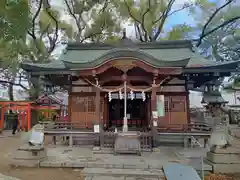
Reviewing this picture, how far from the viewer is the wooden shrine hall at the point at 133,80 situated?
9062 mm

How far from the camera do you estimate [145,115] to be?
1302 cm

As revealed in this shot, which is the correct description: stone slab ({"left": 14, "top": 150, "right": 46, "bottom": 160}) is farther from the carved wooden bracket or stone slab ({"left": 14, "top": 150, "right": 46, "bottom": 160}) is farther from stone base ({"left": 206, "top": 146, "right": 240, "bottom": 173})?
stone base ({"left": 206, "top": 146, "right": 240, "bottom": 173})

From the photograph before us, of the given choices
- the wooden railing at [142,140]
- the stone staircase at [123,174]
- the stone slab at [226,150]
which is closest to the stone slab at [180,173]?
the stone staircase at [123,174]

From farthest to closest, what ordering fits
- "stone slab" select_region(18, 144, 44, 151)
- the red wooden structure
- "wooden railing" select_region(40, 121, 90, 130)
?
the red wooden structure < "wooden railing" select_region(40, 121, 90, 130) < "stone slab" select_region(18, 144, 44, 151)

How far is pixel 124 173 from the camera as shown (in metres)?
6.35

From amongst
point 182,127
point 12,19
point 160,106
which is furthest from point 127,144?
point 12,19

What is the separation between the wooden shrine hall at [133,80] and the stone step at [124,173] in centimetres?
273

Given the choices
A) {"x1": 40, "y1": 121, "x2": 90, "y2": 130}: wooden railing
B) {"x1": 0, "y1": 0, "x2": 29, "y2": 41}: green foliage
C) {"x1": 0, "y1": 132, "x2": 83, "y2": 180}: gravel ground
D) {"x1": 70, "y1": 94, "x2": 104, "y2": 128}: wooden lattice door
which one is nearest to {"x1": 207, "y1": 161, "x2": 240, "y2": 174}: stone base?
{"x1": 0, "y1": 132, "x2": 83, "y2": 180}: gravel ground

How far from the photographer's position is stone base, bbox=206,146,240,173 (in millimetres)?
6609

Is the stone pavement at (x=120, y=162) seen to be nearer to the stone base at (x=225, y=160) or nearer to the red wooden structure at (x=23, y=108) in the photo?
the stone base at (x=225, y=160)

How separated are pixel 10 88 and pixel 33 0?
10.2m

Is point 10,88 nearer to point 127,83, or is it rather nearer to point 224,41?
point 127,83

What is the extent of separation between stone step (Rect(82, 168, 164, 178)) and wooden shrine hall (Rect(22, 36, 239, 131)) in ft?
8.97

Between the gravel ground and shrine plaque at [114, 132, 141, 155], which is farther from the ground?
shrine plaque at [114, 132, 141, 155]
